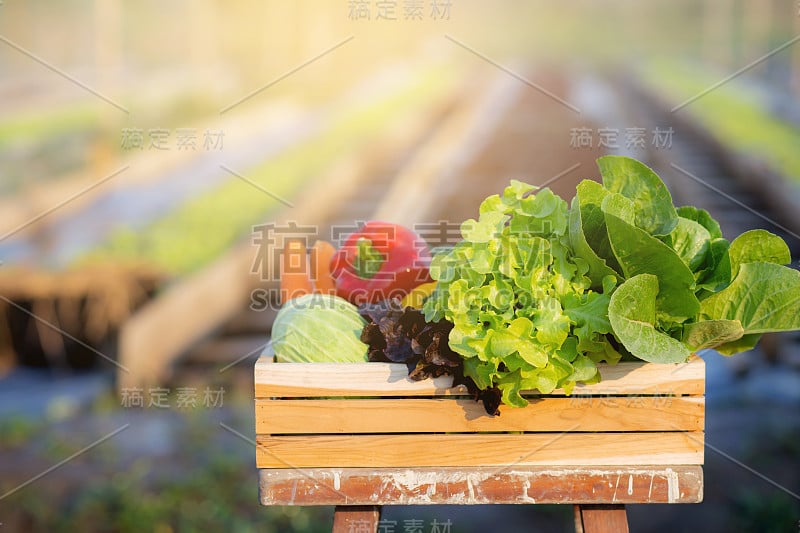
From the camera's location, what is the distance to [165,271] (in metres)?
5.45

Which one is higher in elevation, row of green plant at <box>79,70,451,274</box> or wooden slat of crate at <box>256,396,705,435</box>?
wooden slat of crate at <box>256,396,705,435</box>

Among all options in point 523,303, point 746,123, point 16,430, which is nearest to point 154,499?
point 16,430

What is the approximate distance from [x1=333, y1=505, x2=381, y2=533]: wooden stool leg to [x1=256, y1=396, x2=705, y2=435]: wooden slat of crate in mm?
202

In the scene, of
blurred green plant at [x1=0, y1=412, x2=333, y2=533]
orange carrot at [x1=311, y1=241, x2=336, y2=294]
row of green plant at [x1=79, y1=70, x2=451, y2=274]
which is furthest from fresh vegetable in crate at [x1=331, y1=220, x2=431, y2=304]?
blurred green plant at [x1=0, y1=412, x2=333, y2=533]

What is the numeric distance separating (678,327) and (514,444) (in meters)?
0.43

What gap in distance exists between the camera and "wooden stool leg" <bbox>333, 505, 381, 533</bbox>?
1.64 m

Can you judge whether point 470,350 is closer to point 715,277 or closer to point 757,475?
point 715,277

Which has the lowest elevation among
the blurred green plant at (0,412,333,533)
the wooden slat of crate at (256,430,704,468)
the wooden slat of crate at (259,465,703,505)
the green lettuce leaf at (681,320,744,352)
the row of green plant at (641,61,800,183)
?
the blurred green plant at (0,412,333,533)

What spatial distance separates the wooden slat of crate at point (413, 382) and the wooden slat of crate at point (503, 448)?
106 millimetres

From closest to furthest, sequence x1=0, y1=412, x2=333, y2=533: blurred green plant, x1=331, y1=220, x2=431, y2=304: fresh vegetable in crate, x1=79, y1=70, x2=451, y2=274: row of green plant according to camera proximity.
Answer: x1=331, y1=220, x2=431, y2=304: fresh vegetable in crate < x1=0, y1=412, x2=333, y2=533: blurred green plant < x1=79, y1=70, x2=451, y2=274: row of green plant

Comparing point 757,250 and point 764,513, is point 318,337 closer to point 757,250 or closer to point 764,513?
point 757,250

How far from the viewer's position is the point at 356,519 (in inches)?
64.9

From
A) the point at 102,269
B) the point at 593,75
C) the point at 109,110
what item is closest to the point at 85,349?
the point at 102,269

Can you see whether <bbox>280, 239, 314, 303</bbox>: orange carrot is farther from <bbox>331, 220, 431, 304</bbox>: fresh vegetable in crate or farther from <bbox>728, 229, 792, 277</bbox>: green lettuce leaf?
<bbox>728, 229, 792, 277</bbox>: green lettuce leaf
